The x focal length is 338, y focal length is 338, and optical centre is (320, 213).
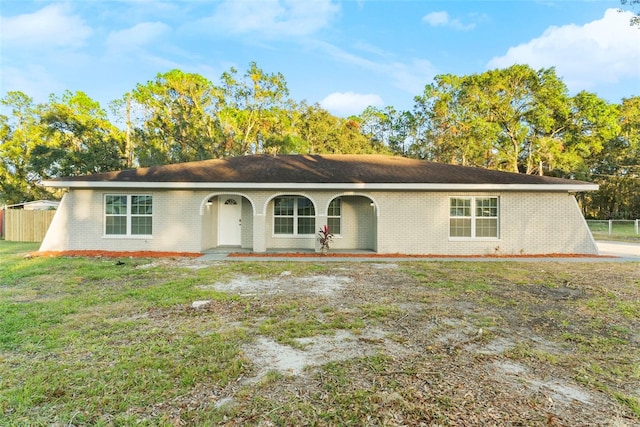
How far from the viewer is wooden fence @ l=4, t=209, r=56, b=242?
53.9 feet

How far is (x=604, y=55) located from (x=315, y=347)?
23.9 meters

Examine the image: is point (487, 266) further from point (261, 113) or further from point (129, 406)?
point (261, 113)

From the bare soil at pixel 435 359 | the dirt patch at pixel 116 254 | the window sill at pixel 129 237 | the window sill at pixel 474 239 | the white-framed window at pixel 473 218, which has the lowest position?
the bare soil at pixel 435 359

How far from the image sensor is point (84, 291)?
6.63 meters

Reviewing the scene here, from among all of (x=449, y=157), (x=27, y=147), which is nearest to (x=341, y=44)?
(x=449, y=157)

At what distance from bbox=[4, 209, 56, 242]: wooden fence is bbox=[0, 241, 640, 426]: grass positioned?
37.4 feet

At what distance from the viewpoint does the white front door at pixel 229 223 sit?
14266 millimetres

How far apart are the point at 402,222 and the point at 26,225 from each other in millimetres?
17822

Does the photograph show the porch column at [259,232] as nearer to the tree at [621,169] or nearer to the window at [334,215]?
the window at [334,215]

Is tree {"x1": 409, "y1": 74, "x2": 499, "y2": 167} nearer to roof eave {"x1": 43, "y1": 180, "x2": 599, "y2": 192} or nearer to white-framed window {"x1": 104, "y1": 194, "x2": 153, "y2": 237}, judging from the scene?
roof eave {"x1": 43, "y1": 180, "x2": 599, "y2": 192}

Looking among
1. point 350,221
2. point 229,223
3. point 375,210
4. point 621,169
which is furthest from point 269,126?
point 621,169

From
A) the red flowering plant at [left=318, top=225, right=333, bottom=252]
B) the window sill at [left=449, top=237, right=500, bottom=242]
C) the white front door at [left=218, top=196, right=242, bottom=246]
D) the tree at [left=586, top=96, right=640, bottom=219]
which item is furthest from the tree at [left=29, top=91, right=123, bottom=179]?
the tree at [left=586, top=96, right=640, bottom=219]

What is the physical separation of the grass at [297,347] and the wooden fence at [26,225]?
11.4 m

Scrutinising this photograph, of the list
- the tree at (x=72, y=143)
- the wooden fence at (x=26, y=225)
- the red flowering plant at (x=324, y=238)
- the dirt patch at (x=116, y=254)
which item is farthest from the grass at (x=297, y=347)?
the tree at (x=72, y=143)
